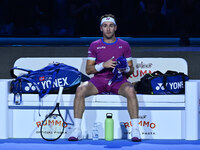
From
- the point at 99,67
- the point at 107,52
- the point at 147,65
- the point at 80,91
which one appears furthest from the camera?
the point at 147,65

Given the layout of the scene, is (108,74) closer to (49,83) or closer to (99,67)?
(99,67)

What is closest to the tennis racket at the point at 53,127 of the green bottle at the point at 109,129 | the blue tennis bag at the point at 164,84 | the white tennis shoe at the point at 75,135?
the white tennis shoe at the point at 75,135

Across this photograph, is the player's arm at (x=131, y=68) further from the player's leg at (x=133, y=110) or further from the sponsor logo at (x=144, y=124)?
the sponsor logo at (x=144, y=124)

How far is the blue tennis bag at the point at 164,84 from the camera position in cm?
523

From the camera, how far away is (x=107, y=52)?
5289 mm

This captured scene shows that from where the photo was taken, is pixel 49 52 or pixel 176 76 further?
pixel 49 52

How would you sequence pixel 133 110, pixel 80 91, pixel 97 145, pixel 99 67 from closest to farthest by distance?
pixel 97 145 → pixel 133 110 → pixel 80 91 → pixel 99 67

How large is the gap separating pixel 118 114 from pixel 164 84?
577mm

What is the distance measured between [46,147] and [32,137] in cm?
50

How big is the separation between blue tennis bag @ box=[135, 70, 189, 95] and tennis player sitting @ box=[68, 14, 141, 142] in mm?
209

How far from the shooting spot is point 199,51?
7336mm
